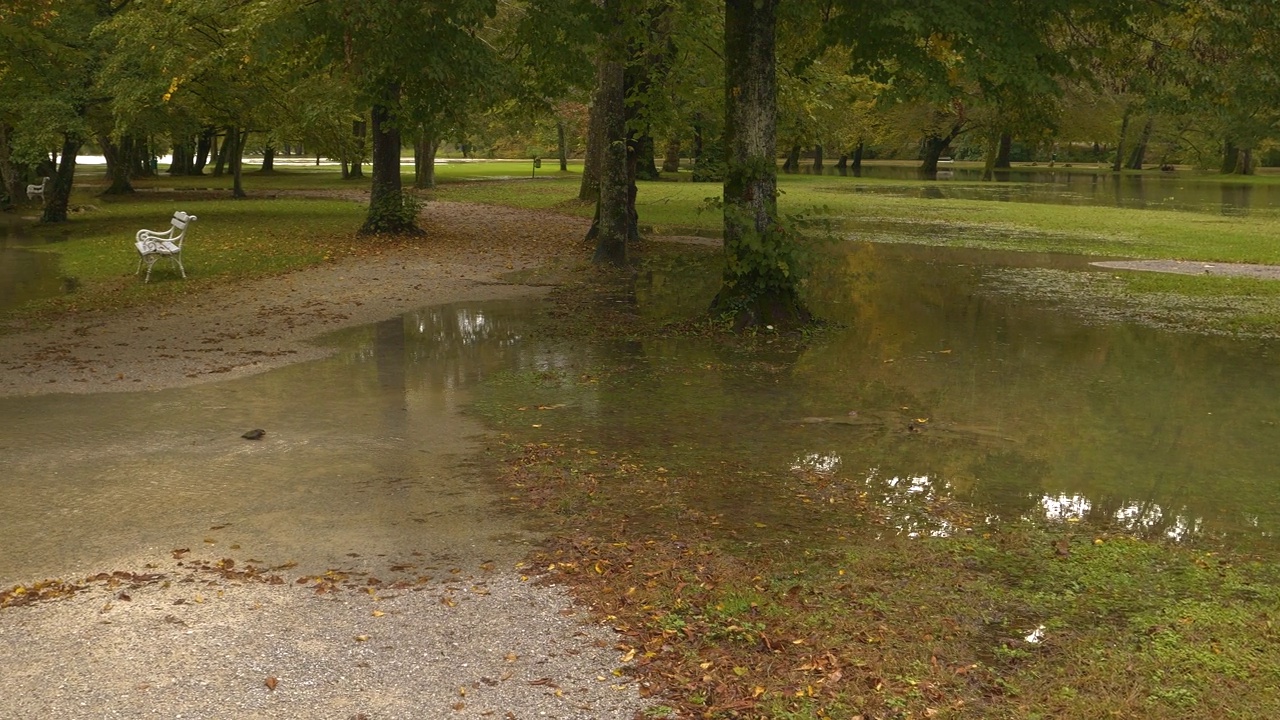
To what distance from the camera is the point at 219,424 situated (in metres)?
9.37

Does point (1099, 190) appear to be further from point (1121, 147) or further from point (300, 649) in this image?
point (300, 649)

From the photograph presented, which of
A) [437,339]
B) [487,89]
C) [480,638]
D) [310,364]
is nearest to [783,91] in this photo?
[487,89]

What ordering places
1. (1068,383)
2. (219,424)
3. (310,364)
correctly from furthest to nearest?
(310,364)
(1068,383)
(219,424)

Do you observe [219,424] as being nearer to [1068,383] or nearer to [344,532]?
[344,532]

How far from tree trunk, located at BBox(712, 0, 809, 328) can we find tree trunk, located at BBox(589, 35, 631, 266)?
5.74 meters

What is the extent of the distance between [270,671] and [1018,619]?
3.43 metres

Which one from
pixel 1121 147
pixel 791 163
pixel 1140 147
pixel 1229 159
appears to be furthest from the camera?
pixel 1140 147

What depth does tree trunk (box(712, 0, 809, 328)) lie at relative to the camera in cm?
1282

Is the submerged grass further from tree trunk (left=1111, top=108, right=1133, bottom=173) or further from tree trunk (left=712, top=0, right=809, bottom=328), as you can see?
tree trunk (left=1111, top=108, right=1133, bottom=173)

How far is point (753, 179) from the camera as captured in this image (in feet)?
43.0

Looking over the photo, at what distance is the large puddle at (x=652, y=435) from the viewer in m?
6.96

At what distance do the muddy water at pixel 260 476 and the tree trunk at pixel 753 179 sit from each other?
3386 millimetres

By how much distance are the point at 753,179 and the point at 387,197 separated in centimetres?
1325

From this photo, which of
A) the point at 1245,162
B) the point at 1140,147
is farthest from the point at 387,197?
the point at 1140,147
